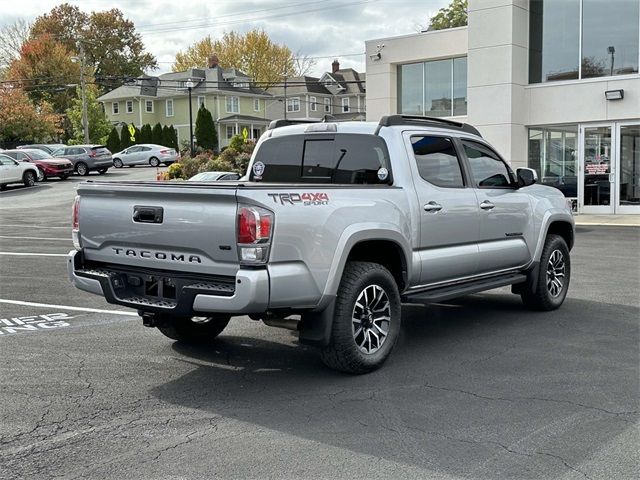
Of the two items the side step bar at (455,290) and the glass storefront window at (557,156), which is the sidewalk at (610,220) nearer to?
the glass storefront window at (557,156)

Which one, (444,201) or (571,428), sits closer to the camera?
(571,428)

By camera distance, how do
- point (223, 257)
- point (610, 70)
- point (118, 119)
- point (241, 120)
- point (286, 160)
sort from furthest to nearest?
point (118, 119) → point (241, 120) → point (610, 70) → point (286, 160) → point (223, 257)

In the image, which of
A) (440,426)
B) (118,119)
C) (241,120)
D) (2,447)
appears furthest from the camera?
(118,119)

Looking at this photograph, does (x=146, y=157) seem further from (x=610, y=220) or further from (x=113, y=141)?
(x=610, y=220)

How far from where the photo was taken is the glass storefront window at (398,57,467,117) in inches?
987

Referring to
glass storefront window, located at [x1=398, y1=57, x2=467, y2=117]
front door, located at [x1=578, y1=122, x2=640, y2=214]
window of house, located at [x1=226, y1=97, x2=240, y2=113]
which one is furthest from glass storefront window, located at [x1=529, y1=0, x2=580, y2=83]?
window of house, located at [x1=226, y1=97, x2=240, y2=113]

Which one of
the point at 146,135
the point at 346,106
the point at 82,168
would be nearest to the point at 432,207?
the point at 82,168

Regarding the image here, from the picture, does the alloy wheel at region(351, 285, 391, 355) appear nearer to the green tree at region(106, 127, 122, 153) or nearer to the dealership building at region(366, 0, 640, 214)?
the dealership building at region(366, 0, 640, 214)

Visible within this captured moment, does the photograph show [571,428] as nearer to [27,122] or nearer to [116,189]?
[116,189]

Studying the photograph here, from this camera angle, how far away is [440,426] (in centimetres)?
456

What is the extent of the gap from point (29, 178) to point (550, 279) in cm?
3065

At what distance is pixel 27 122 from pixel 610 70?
45237 millimetres

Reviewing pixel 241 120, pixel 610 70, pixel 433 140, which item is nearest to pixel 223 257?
pixel 433 140

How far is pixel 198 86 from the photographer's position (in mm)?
68062
